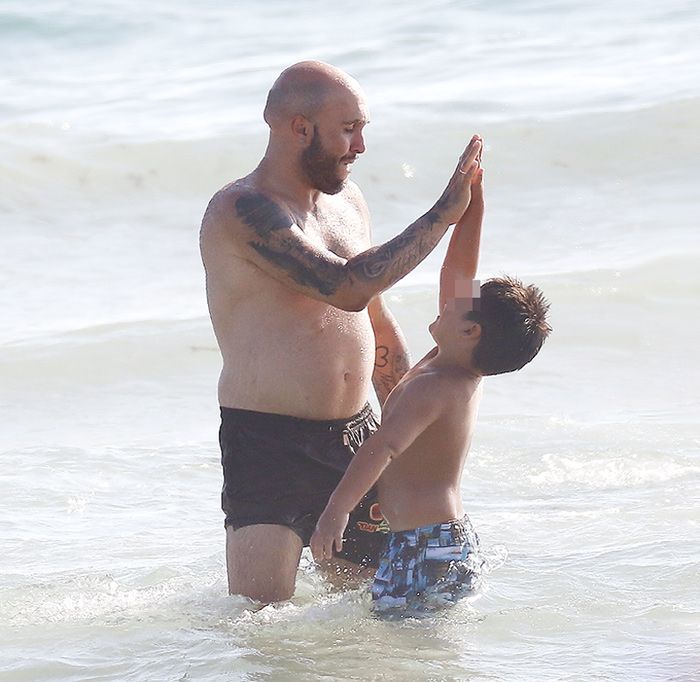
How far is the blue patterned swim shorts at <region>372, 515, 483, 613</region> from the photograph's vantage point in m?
4.21

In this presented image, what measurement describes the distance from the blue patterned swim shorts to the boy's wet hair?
1.57 ft

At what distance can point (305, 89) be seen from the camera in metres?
4.35

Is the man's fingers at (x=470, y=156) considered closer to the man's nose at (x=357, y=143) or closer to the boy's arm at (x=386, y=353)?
the man's nose at (x=357, y=143)

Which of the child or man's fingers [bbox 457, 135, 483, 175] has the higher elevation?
man's fingers [bbox 457, 135, 483, 175]

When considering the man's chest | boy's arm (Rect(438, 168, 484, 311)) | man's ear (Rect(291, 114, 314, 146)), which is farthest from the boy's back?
man's ear (Rect(291, 114, 314, 146))

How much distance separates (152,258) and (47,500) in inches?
179

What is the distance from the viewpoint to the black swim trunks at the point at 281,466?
14.4 feet

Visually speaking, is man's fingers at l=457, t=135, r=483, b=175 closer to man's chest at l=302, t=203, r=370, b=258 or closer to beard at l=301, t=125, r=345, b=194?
beard at l=301, t=125, r=345, b=194

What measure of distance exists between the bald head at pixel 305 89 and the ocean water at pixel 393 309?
1420 millimetres

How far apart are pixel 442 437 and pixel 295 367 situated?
495mm

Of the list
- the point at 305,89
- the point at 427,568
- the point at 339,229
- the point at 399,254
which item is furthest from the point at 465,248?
the point at 427,568

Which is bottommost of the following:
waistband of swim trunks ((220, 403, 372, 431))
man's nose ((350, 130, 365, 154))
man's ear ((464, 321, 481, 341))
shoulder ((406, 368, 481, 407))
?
waistband of swim trunks ((220, 403, 372, 431))

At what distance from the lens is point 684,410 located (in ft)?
23.2

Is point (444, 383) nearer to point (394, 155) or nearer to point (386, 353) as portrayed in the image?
point (386, 353)
